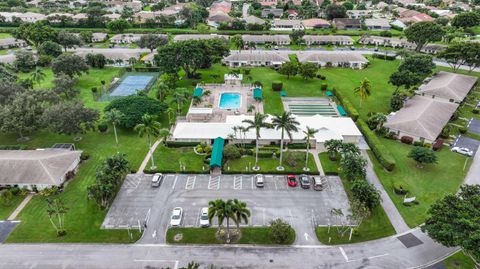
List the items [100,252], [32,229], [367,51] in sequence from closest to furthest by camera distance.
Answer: [100,252]
[32,229]
[367,51]

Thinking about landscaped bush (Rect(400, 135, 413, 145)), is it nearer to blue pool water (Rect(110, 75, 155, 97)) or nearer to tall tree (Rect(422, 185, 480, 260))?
tall tree (Rect(422, 185, 480, 260))

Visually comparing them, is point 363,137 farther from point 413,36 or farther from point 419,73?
point 413,36

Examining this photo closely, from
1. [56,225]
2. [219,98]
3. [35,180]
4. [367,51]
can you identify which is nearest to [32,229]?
[56,225]

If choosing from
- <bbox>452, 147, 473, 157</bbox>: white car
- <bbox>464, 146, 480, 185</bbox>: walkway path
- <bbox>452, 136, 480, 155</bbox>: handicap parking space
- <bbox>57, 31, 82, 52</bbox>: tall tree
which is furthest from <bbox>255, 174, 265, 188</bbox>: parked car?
<bbox>57, 31, 82, 52</bbox>: tall tree

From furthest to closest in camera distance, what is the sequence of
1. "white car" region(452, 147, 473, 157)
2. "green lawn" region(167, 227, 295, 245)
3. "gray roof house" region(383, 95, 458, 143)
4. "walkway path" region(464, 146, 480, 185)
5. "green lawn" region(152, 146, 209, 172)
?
"gray roof house" region(383, 95, 458, 143), "white car" region(452, 147, 473, 157), "green lawn" region(152, 146, 209, 172), "walkway path" region(464, 146, 480, 185), "green lawn" region(167, 227, 295, 245)

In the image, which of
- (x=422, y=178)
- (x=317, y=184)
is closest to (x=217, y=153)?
(x=317, y=184)

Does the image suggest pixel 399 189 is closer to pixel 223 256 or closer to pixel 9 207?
pixel 223 256

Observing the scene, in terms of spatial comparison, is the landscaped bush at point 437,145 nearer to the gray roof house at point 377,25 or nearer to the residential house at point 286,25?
the residential house at point 286,25

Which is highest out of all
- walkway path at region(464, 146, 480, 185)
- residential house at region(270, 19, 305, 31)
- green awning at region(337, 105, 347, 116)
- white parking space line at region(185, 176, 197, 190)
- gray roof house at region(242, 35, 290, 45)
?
residential house at region(270, 19, 305, 31)
